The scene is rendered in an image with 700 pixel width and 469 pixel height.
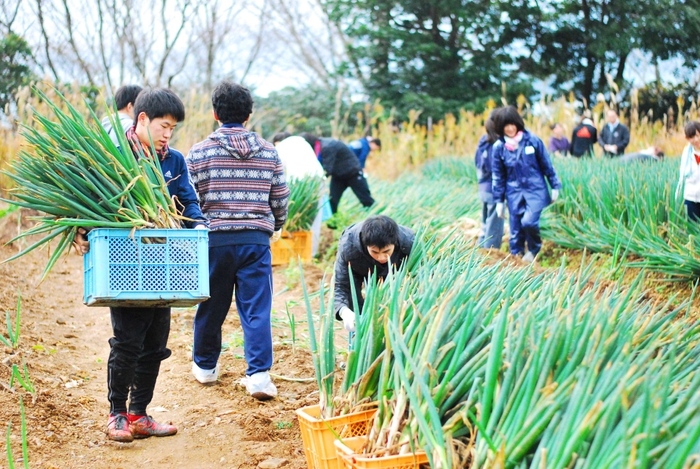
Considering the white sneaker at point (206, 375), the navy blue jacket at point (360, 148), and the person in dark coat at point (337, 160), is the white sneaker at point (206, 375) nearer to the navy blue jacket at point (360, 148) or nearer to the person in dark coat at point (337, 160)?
the person in dark coat at point (337, 160)

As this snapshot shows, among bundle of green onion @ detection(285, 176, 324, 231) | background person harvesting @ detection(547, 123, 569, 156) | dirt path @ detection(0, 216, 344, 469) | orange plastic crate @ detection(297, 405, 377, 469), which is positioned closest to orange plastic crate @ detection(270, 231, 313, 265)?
bundle of green onion @ detection(285, 176, 324, 231)

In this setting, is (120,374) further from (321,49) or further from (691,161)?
(321,49)

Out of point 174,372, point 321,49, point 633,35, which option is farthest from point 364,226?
point 321,49

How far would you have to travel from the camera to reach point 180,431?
3.25m

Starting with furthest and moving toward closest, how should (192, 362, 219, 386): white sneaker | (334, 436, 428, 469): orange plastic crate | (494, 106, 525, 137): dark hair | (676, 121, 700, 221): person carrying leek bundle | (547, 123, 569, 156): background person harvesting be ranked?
(547, 123, 569, 156): background person harvesting < (494, 106, 525, 137): dark hair < (676, 121, 700, 221): person carrying leek bundle < (192, 362, 219, 386): white sneaker < (334, 436, 428, 469): orange plastic crate

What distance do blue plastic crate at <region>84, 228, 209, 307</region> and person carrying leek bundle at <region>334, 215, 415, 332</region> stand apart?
681 mm

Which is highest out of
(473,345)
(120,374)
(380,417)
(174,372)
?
(473,345)

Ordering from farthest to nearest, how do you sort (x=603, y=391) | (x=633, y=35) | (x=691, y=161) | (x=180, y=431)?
(x=633, y=35) < (x=691, y=161) < (x=180, y=431) < (x=603, y=391)

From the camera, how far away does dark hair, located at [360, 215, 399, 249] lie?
3303 mm

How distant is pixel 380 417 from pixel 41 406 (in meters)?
1.72

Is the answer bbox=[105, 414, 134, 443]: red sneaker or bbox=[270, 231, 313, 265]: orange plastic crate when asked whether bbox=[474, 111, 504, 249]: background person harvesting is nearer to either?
bbox=[270, 231, 313, 265]: orange plastic crate

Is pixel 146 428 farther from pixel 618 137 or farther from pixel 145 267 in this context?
pixel 618 137

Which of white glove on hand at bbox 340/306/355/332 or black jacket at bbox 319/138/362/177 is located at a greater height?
black jacket at bbox 319/138/362/177

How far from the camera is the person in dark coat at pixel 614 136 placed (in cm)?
1006
